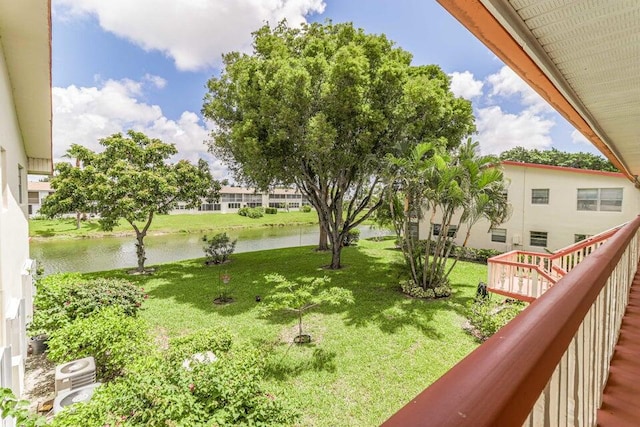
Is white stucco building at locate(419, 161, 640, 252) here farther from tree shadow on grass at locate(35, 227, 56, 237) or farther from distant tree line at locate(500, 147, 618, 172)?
tree shadow on grass at locate(35, 227, 56, 237)

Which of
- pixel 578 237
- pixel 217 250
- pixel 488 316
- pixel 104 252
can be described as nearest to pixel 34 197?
pixel 104 252

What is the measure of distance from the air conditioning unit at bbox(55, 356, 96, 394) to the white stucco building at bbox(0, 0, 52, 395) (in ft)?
1.50

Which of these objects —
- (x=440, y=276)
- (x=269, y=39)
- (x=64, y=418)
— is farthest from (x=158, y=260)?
(x=64, y=418)

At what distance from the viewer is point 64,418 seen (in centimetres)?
308

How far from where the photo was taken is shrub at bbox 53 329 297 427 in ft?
9.93

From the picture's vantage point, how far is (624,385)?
1670 mm

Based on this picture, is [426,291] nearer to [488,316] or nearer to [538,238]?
[488,316]

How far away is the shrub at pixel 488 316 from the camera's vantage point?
678cm

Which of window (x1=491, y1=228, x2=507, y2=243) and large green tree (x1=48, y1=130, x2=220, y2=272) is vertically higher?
large green tree (x1=48, y1=130, x2=220, y2=272)

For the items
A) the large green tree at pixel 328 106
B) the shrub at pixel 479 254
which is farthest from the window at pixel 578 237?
the large green tree at pixel 328 106

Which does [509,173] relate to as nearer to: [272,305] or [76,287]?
[272,305]

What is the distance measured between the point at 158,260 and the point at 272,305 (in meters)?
13.4

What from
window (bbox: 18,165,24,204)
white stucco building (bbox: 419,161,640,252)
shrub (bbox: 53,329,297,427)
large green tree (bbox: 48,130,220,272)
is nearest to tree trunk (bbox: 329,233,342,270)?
large green tree (bbox: 48,130,220,272)

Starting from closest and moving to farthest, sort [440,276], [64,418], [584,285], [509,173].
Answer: [584,285] < [64,418] < [440,276] < [509,173]
